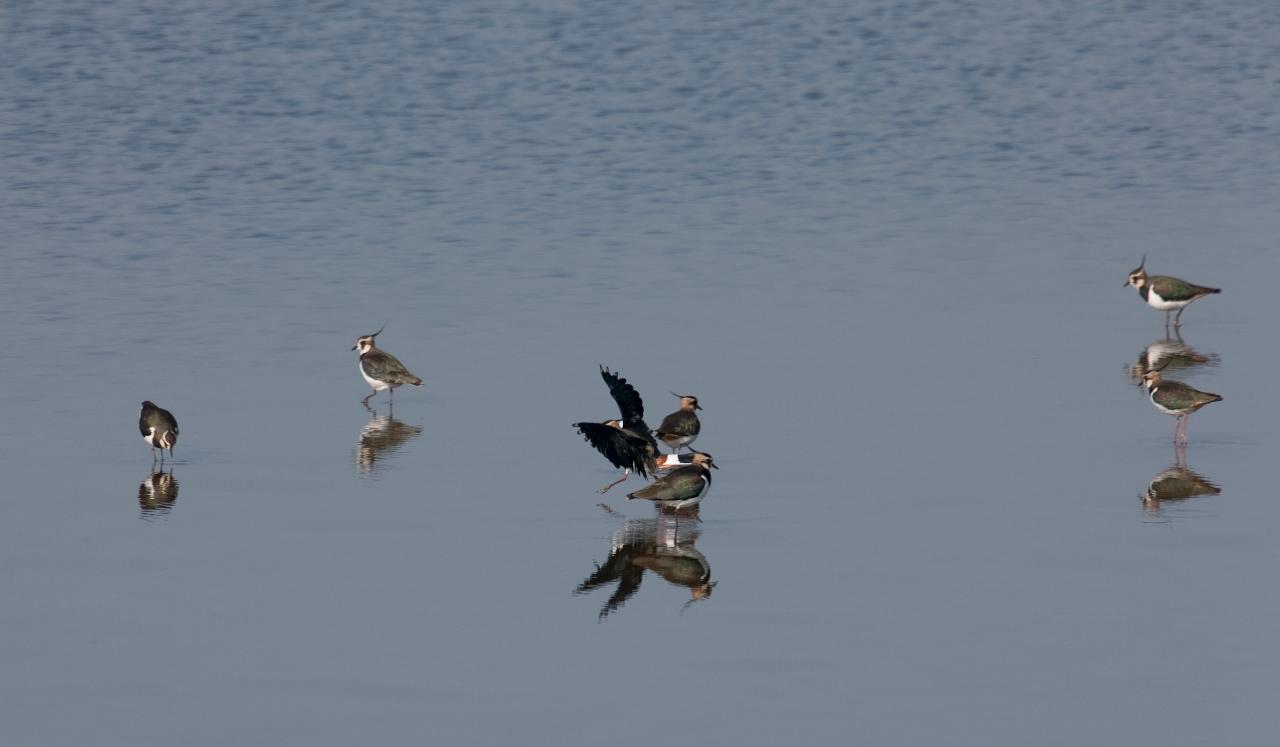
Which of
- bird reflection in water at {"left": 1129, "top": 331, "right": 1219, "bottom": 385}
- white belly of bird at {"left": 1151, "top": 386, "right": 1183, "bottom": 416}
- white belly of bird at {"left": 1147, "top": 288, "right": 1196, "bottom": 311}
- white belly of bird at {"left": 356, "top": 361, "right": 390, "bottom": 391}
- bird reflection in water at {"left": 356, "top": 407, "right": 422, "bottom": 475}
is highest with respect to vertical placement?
white belly of bird at {"left": 1147, "top": 288, "right": 1196, "bottom": 311}

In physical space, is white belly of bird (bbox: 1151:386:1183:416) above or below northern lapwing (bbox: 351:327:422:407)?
below

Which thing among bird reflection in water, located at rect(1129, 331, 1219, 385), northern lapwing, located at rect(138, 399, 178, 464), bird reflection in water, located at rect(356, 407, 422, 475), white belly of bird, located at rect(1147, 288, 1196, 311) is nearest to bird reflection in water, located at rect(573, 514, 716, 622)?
bird reflection in water, located at rect(356, 407, 422, 475)

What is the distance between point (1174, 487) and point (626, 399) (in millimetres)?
4621

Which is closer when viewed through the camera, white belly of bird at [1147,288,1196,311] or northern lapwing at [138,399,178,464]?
northern lapwing at [138,399,178,464]

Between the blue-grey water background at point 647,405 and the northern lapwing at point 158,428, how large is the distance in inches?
9.3

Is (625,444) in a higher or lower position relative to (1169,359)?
lower

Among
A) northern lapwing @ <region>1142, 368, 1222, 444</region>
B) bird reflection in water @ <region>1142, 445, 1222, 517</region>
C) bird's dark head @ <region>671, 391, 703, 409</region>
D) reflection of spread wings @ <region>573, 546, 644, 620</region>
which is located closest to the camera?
reflection of spread wings @ <region>573, 546, 644, 620</region>

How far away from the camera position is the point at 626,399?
698 inches

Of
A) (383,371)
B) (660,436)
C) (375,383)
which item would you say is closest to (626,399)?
(660,436)

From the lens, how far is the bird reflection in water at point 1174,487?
15391 mm

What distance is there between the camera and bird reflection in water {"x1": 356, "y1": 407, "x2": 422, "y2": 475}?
1738 cm

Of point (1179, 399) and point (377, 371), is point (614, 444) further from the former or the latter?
point (1179, 399)

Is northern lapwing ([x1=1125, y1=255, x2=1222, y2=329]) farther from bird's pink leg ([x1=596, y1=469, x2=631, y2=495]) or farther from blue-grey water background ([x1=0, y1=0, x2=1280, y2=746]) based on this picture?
bird's pink leg ([x1=596, y1=469, x2=631, y2=495])

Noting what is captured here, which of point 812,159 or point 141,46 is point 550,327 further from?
point 141,46
